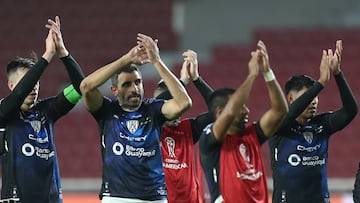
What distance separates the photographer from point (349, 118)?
6391 mm

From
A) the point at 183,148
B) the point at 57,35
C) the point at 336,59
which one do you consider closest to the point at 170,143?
the point at 183,148

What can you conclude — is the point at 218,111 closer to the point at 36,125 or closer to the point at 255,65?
the point at 255,65

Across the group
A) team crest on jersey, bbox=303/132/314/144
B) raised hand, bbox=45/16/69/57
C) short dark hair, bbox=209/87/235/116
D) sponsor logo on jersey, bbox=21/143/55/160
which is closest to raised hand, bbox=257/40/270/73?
short dark hair, bbox=209/87/235/116

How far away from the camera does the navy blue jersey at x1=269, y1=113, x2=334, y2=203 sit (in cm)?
636

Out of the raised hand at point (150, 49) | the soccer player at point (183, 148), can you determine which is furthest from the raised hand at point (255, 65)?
the soccer player at point (183, 148)

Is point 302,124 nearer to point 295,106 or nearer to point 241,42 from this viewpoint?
point 295,106

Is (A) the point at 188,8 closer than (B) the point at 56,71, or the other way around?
(B) the point at 56,71

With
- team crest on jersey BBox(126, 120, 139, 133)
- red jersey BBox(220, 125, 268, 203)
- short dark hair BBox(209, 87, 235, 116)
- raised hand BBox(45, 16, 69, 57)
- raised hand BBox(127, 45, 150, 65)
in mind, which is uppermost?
raised hand BBox(45, 16, 69, 57)

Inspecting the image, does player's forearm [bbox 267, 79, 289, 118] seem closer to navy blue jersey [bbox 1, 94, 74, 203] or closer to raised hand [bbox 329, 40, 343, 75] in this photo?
raised hand [bbox 329, 40, 343, 75]

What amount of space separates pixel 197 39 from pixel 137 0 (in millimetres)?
1332

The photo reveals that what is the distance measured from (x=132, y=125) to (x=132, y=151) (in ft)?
0.59

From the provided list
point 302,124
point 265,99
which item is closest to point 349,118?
point 302,124

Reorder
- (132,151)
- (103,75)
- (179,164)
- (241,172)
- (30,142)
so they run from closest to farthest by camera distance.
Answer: (241,172)
(103,75)
(132,151)
(30,142)
(179,164)

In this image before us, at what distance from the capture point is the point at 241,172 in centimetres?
561
